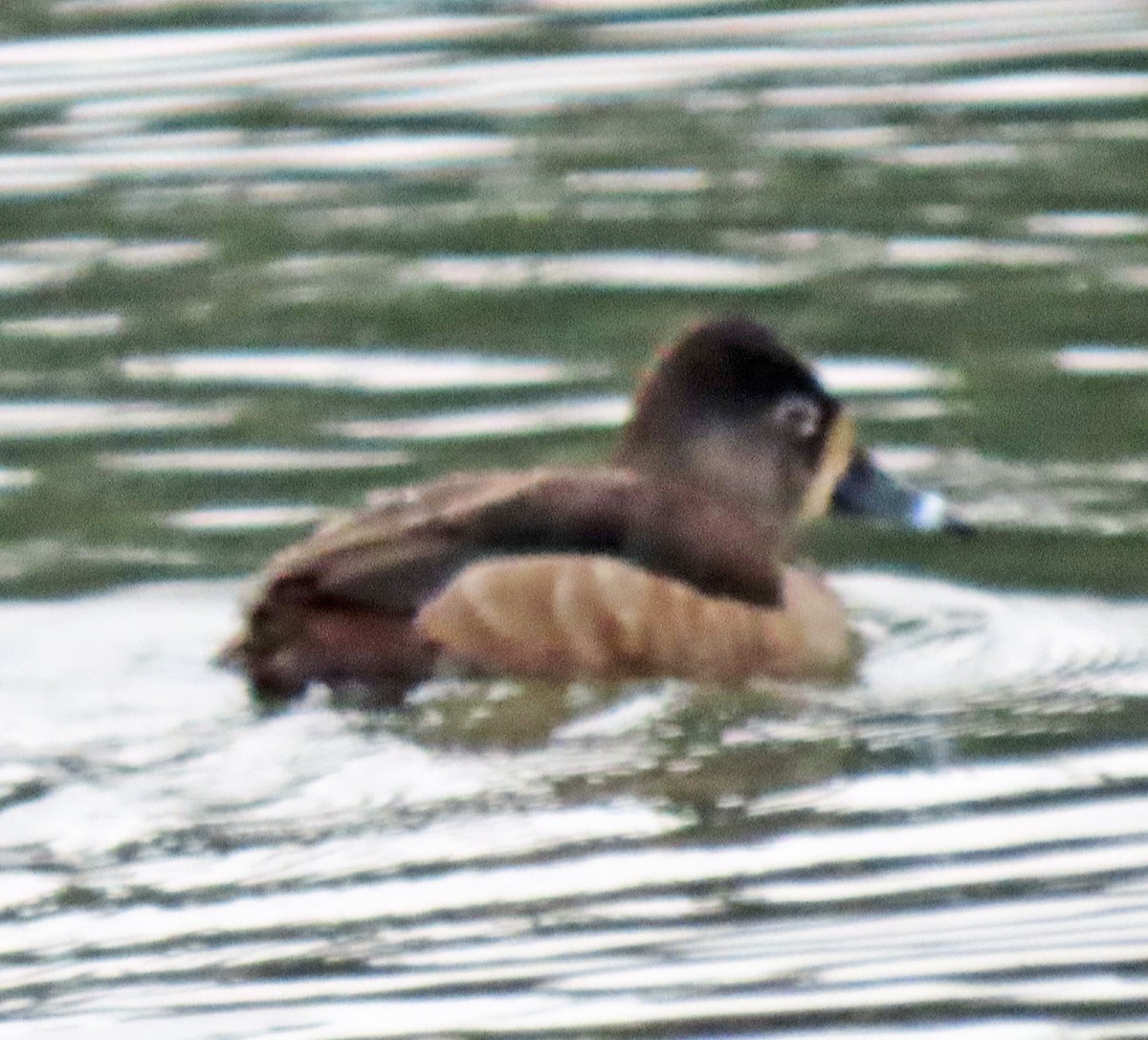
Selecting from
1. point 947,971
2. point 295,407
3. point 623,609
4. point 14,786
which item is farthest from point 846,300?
point 947,971

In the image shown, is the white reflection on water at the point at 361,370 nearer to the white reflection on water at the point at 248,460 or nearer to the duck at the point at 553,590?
the white reflection on water at the point at 248,460

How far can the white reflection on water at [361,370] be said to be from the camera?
11375mm

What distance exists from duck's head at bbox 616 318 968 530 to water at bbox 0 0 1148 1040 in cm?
28

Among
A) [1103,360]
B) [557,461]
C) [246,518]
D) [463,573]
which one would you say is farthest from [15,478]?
[1103,360]

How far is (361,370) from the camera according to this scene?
1153 cm

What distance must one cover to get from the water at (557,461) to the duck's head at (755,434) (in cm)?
28

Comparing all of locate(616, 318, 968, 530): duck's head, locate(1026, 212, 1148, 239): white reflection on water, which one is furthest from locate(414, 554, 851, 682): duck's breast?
locate(1026, 212, 1148, 239): white reflection on water

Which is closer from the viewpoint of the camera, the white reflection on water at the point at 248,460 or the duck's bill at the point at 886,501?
the duck's bill at the point at 886,501

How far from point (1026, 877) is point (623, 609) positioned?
6.10 ft

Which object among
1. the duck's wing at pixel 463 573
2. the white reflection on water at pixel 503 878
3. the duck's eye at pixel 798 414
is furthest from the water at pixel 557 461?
the duck's eye at pixel 798 414

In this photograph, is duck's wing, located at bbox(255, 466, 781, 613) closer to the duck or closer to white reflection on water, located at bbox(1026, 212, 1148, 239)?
the duck

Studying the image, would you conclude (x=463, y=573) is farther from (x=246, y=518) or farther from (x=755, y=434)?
(x=246, y=518)

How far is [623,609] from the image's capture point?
8.86m

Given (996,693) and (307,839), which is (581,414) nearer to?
(996,693)
